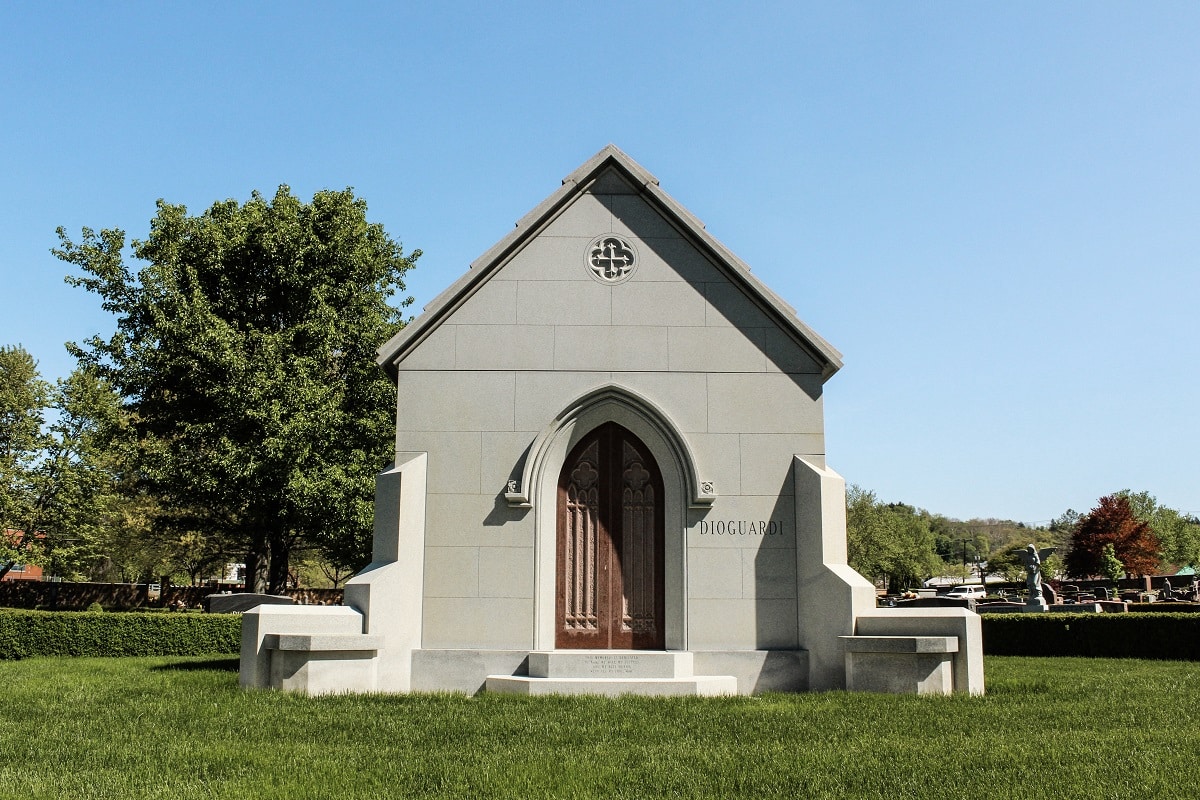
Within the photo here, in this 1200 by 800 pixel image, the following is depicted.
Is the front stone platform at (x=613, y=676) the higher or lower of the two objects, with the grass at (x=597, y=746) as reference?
higher

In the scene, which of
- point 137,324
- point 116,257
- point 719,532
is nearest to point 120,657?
point 137,324

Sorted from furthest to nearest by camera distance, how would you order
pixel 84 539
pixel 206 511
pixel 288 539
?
pixel 84 539 < pixel 206 511 < pixel 288 539

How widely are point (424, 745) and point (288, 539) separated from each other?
21964 mm

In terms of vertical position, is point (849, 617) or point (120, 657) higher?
point (849, 617)

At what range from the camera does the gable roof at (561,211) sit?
13938 millimetres

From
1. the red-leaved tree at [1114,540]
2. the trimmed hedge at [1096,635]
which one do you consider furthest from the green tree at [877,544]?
the trimmed hedge at [1096,635]

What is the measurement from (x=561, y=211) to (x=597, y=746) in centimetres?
826

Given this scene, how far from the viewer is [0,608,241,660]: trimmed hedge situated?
21234 millimetres

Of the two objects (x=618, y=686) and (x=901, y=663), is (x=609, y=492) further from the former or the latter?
(x=901, y=663)

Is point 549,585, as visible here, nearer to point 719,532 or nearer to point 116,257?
point 719,532

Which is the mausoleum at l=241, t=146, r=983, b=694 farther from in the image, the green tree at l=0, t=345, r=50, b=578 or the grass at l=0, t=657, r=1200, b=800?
the green tree at l=0, t=345, r=50, b=578

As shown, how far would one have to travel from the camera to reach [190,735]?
9.38 metres

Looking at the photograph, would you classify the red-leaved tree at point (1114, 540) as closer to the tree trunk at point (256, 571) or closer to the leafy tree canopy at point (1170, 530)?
the leafy tree canopy at point (1170, 530)

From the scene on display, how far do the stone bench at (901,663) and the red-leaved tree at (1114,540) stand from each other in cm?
6331
